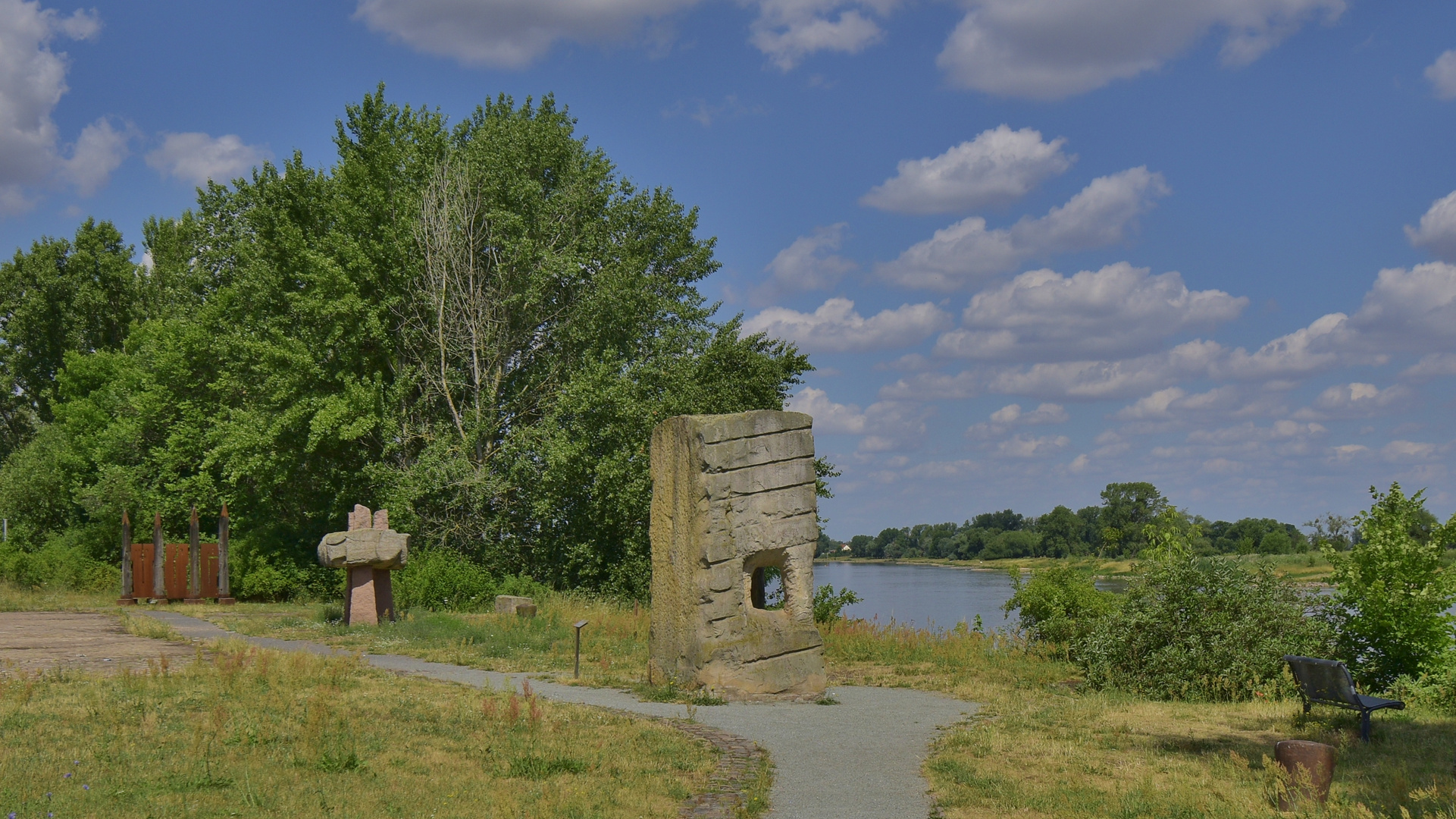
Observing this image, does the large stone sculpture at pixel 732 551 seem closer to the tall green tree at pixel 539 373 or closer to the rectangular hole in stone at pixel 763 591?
the rectangular hole in stone at pixel 763 591

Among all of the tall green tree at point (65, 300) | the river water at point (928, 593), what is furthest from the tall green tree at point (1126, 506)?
the tall green tree at point (65, 300)

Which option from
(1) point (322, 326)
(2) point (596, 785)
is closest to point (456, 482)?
(1) point (322, 326)

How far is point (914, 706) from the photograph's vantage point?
41.6 ft

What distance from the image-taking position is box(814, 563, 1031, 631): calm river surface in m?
21.8

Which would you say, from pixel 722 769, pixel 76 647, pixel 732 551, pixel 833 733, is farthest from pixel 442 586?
pixel 722 769

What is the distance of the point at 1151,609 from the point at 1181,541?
4.43 metres

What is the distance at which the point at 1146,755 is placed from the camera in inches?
380

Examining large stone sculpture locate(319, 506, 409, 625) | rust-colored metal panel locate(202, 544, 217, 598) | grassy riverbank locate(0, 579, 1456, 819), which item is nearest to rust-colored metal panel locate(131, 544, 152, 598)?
rust-colored metal panel locate(202, 544, 217, 598)

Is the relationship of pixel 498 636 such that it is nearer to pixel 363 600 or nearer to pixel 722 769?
pixel 363 600

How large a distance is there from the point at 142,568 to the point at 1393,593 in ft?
87.7

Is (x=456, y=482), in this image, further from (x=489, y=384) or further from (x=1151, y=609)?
(x=1151, y=609)

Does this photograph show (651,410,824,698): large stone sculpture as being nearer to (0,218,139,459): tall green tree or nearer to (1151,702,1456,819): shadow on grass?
(1151,702,1456,819): shadow on grass

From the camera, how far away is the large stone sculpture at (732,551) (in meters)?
12.7

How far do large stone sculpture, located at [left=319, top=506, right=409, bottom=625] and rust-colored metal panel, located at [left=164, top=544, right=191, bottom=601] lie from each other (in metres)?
8.95
